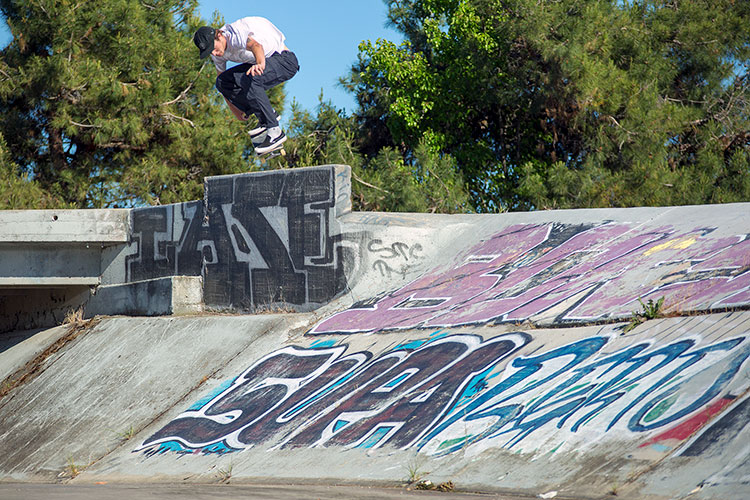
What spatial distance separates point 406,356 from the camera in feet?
28.3

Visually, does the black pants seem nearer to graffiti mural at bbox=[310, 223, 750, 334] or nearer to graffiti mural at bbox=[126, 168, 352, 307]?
graffiti mural at bbox=[126, 168, 352, 307]

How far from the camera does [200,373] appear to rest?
1033 cm

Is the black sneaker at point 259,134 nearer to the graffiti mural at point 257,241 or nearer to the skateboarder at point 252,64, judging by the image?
the skateboarder at point 252,64

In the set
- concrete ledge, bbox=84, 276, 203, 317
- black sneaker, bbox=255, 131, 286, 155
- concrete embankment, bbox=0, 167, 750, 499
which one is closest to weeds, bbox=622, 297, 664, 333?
concrete embankment, bbox=0, 167, 750, 499

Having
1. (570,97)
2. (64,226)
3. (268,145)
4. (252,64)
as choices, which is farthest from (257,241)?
(570,97)

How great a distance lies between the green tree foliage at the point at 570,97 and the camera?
67.7 feet

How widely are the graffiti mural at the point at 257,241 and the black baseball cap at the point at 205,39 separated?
2.13 meters

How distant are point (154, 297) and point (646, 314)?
7922 millimetres

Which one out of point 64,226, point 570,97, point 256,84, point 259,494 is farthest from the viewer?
point 570,97

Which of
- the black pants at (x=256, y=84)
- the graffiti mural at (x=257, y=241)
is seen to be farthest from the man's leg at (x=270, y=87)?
the graffiti mural at (x=257, y=241)

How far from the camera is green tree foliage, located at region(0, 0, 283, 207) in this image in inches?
819

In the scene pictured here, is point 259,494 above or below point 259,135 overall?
below

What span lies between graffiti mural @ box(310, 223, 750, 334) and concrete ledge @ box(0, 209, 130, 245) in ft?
16.4

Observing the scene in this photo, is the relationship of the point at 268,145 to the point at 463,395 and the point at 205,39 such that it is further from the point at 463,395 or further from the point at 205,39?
the point at 463,395
